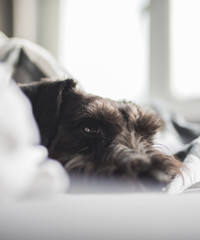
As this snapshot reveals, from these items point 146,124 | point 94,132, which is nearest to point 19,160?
point 94,132

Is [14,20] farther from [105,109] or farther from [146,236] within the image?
[146,236]

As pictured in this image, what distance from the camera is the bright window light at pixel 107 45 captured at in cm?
400

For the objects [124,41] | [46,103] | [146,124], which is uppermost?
[124,41]

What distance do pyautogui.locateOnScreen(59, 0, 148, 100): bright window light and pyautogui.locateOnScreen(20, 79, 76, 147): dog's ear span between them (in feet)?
7.95

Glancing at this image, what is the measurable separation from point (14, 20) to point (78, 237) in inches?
199

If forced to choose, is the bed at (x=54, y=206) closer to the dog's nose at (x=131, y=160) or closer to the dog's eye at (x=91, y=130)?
the dog's nose at (x=131, y=160)

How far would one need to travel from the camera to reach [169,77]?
351 cm

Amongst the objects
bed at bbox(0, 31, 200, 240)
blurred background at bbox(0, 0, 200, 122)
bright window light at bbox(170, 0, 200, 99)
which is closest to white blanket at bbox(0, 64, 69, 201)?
bed at bbox(0, 31, 200, 240)

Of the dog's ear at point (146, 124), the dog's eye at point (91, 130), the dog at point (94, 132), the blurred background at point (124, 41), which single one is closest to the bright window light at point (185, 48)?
the blurred background at point (124, 41)

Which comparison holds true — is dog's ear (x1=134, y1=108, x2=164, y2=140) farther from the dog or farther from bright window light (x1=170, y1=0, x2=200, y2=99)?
bright window light (x1=170, y1=0, x2=200, y2=99)

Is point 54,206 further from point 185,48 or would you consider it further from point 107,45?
point 107,45

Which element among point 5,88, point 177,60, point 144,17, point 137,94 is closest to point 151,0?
point 144,17

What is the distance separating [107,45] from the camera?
A: 4.48 metres

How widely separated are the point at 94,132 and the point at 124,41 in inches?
134
